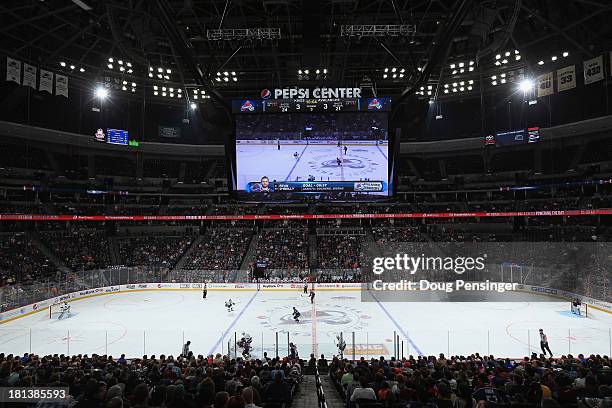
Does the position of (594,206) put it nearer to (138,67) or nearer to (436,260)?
(436,260)

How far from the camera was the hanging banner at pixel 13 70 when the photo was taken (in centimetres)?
2344

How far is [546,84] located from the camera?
91.9 feet

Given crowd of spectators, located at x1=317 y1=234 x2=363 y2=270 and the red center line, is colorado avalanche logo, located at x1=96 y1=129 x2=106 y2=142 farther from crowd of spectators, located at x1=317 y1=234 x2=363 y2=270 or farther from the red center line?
the red center line

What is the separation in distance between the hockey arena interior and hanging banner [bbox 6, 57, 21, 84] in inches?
25.0

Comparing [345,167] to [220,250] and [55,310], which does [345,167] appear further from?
[220,250]

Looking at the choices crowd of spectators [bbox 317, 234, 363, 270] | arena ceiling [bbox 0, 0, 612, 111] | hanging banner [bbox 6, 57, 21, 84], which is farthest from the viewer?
crowd of spectators [bbox 317, 234, 363, 270]

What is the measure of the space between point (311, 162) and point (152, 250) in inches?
1102

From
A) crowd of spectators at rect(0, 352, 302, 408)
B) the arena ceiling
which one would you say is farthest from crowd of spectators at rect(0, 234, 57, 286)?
crowd of spectators at rect(0, 352, 302, 408)

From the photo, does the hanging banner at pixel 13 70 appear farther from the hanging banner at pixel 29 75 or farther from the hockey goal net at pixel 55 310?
the hockey goal net at pixel 55 310

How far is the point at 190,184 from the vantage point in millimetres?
44125

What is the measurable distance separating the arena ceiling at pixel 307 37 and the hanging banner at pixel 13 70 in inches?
29.1

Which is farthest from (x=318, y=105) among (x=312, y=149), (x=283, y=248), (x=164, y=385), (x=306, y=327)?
(x=283, y=248)

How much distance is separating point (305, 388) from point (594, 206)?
1190 inches

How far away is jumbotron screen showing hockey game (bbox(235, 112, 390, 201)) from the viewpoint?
13.1 metres
